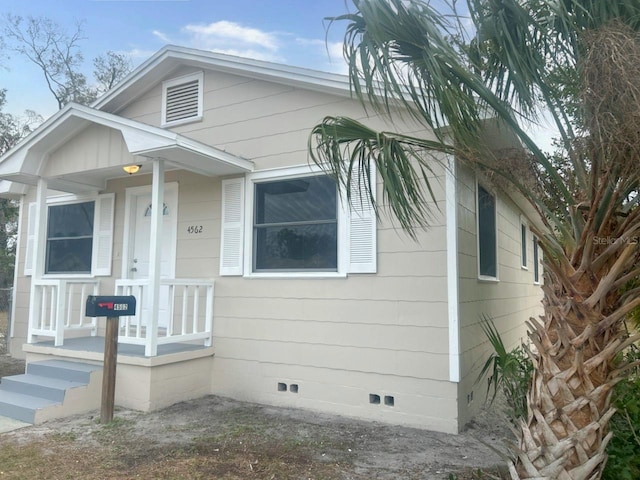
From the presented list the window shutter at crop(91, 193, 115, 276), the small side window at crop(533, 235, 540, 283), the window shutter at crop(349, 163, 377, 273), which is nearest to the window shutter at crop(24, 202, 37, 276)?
the window shutter at crop(91, 193, 115, 276)

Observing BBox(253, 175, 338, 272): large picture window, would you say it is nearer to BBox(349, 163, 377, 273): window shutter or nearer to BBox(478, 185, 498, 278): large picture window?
BBox(349, 163, 377, 273): window shutter

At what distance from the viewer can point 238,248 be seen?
597 cm

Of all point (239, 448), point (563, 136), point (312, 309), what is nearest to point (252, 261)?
point (312, 309)

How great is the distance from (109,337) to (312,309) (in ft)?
7.14

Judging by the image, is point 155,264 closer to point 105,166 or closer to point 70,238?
point 105,166

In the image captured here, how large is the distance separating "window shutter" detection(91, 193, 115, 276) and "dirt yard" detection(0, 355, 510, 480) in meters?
2.72

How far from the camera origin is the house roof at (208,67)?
17.8 ft

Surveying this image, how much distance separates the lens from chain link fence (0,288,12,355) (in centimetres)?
Answer: 911

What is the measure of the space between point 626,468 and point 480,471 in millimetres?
934

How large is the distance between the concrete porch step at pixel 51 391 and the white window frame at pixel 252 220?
215cm

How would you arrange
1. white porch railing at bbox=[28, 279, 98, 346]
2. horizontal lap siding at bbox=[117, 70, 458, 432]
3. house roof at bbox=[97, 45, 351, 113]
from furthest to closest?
Answer: white porch railing at bbox=[28, 279, 98, 346], house roof at bbox=[97, 45, 351, 113], horizontal lap siding at bbox=[117, 70, 458, 432]

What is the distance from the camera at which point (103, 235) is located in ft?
23.8

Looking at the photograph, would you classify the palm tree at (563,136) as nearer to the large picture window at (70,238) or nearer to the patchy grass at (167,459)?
the patchy grass at (167,459)

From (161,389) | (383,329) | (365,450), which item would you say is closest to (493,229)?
(383,329)
